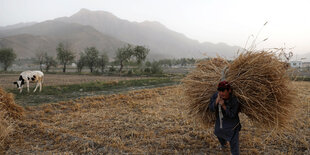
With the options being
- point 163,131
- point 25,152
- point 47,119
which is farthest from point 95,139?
point 47,119

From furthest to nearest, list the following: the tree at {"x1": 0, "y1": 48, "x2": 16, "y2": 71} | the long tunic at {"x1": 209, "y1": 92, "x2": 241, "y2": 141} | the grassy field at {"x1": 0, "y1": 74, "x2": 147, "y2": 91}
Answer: the tree at {"x1": 0, "y1": 48, "x2": 16, "y2": 71}, the grassy field at {"x1": 0, "y1": 74, "x2": 147, "y2": 91}, the long tunic at {"x1": 209, "y1": 92, "x2": 241, "y2": 141}

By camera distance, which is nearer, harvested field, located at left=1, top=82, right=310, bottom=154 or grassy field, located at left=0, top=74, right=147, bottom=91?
harvested field, located at left=1, top=82, right=310, bottom=154

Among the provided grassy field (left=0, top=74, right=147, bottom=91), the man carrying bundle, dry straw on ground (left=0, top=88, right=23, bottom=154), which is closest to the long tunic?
the man carrying bundle

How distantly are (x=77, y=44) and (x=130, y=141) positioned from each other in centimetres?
15639

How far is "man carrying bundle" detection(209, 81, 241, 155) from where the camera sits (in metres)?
3.34

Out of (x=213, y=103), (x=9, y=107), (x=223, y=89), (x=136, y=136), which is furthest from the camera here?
(x=9, y=107)

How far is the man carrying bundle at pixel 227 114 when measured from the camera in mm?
3342

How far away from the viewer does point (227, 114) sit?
134 inches

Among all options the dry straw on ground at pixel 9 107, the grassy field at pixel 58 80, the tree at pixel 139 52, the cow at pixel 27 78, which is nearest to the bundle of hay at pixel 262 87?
the dry straw on ground at pixel 9 107

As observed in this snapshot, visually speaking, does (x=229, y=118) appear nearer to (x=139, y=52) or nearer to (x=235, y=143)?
(x=235, y=143)

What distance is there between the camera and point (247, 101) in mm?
3482

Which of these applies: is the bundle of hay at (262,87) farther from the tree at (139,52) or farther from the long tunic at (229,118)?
the tree at (139,52)

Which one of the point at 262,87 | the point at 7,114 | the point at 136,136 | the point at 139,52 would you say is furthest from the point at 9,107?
the point at 139,52

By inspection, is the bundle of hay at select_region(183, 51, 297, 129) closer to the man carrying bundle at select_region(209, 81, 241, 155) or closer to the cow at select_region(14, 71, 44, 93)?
the man carrying bundle at select_region(209, 81, 241, 155)
